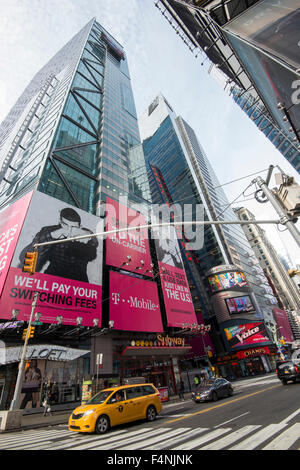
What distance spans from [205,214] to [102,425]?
75.7m

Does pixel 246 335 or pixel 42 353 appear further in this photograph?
pixel 246 335

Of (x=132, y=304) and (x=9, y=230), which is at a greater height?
(x=9, y=230)

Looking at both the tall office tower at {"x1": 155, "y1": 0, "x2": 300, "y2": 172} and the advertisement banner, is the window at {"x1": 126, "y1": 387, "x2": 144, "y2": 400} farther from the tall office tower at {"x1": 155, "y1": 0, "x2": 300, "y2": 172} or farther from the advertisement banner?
the advertisement banner

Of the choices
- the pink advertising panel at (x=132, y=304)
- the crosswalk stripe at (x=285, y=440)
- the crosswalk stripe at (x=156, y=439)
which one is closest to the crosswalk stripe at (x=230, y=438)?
the crosswalk stripe at (x=285, y=440)

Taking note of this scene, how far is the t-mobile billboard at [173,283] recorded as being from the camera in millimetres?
32403

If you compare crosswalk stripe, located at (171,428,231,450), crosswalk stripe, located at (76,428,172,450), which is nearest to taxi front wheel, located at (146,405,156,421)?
crosswalk stripe, located at (76,428,172,450)

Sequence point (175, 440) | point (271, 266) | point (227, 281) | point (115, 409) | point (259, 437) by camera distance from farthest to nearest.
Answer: point (271, 266)
point (227, 281)
point (115, 409)
point (175, 440)
point (259, 437)

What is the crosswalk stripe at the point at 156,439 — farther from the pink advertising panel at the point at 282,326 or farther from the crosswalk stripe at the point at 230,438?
the pink advertising panel at the point at 282,326

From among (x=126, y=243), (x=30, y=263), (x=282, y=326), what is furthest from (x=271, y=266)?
(x=30, y=263)

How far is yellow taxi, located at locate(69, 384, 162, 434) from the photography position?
27.6 feet

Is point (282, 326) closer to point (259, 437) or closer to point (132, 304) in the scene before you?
point (132, 304)

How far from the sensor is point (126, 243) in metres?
32.8

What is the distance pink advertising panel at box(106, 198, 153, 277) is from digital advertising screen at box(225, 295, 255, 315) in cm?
3184
